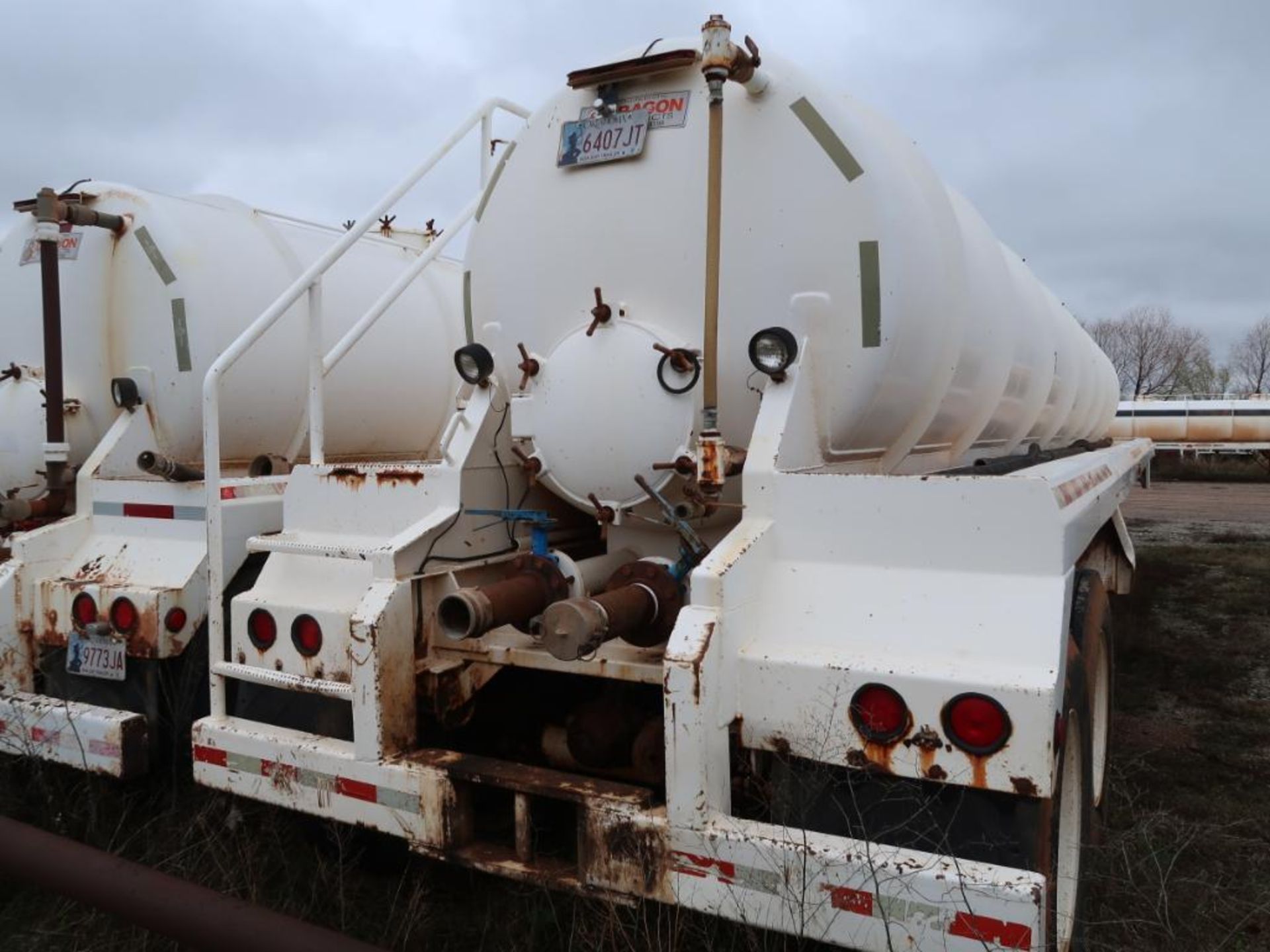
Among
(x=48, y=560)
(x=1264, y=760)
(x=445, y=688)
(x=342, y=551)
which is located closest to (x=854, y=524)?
(x=445, y=688)

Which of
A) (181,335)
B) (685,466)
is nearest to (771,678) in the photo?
(685,466)

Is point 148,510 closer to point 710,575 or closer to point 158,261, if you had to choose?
point 158,261

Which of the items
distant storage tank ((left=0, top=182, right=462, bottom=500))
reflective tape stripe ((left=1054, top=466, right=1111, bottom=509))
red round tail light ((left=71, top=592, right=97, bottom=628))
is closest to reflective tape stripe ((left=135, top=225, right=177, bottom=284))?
distant storage tank ((left=0, top=182, right=462, bottom=500))

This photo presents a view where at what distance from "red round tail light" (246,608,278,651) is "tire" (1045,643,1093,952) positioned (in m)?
2.22

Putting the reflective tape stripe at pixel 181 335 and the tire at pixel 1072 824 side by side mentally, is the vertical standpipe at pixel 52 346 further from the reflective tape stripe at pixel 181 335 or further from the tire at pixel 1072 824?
the tire at pixel 1072 824

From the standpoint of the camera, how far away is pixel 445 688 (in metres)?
2.91

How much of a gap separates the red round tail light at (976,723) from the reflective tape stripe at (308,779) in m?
1.37

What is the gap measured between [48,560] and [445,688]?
2015 millimetres

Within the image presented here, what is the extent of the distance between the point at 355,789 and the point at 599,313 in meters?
1.56

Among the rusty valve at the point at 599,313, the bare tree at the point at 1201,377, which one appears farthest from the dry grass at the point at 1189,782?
the bare tree at the point at 1201,377

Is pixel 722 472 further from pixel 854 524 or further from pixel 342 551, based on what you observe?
pixel 342 551

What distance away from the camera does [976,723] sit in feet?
6.89

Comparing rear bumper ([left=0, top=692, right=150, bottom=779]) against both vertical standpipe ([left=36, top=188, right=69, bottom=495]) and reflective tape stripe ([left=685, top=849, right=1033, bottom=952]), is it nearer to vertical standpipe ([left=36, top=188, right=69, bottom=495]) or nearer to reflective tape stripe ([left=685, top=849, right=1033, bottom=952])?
vertical standpipe ([left=36, top=188, right=69, bottom=495])

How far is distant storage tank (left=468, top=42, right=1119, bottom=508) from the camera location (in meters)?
2.95
